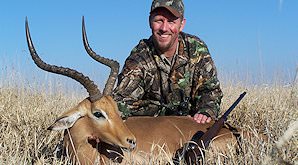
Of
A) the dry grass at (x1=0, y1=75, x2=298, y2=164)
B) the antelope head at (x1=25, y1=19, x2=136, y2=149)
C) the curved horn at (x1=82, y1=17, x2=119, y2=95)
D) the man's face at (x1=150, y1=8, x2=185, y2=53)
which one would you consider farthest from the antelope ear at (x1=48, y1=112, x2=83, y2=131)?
the man's face at (x1=150, y1=8, x2=185, y2=53)

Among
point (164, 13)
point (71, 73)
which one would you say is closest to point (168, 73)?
point (164, 13)

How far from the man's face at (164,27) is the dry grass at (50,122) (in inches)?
59.8

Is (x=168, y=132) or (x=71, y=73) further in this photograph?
(x=168, y=132)

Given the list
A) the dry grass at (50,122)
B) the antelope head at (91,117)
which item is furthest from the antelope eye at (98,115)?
the dry grass at (50,122)

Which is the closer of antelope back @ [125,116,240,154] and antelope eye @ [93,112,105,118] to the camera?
antelope eye @ [93,112,105,118]

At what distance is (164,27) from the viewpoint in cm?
565

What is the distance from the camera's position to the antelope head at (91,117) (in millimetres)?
4145

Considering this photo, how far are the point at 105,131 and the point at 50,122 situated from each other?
6.69ft

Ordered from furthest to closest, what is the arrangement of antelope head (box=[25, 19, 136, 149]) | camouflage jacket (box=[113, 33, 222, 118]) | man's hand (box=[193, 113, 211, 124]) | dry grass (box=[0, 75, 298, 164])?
1. camouflage jacket (box=[113, 33, 222, 118])
2. man's hand (box=[193, 113, 211, 124])
3. antelope head (box=[25, 19, 136, 149])
4. dry grass (box=[0, 75, 298, 164])

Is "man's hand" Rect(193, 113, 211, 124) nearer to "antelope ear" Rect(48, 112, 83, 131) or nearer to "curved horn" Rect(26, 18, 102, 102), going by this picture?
"curved horn" Rect(26, 18, 102, 102)

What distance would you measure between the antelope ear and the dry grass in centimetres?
31

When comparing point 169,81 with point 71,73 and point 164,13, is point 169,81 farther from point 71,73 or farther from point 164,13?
point 71,73

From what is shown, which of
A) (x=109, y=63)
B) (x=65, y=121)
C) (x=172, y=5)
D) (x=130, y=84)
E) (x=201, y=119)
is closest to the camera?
(x=65, y=121)

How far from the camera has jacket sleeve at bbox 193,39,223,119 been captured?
575 centimetres
